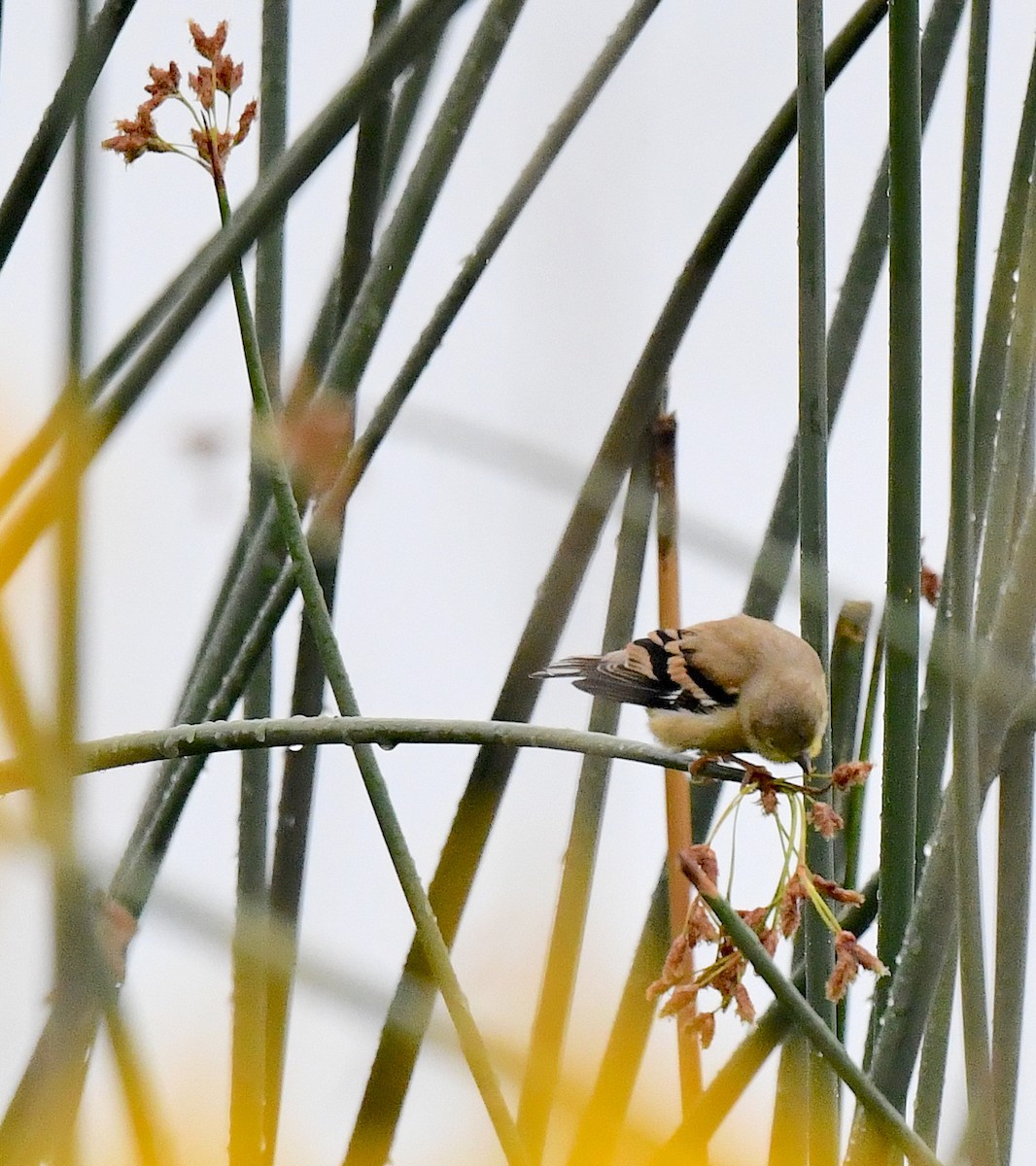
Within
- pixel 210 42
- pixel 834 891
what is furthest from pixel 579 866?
pixel 210 42

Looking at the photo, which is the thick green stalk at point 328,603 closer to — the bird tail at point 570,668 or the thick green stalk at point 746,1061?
the bird tail at point 570,668

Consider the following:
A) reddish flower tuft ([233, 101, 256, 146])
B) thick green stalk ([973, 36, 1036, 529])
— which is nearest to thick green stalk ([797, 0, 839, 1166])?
thick green stalk ([973, 36, 1036, 529])

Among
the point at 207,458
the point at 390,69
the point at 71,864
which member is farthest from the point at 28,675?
the point at 207,458

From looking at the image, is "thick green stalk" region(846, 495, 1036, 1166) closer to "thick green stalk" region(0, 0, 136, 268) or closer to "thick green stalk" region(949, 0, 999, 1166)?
"thick green stalk" region(949, 0, 999, 1166)

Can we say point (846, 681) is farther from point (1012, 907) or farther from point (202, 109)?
point (202, 109)

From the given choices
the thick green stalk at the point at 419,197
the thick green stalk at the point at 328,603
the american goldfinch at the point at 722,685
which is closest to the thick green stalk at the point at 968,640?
the american goldfinch at the point at 722,685
